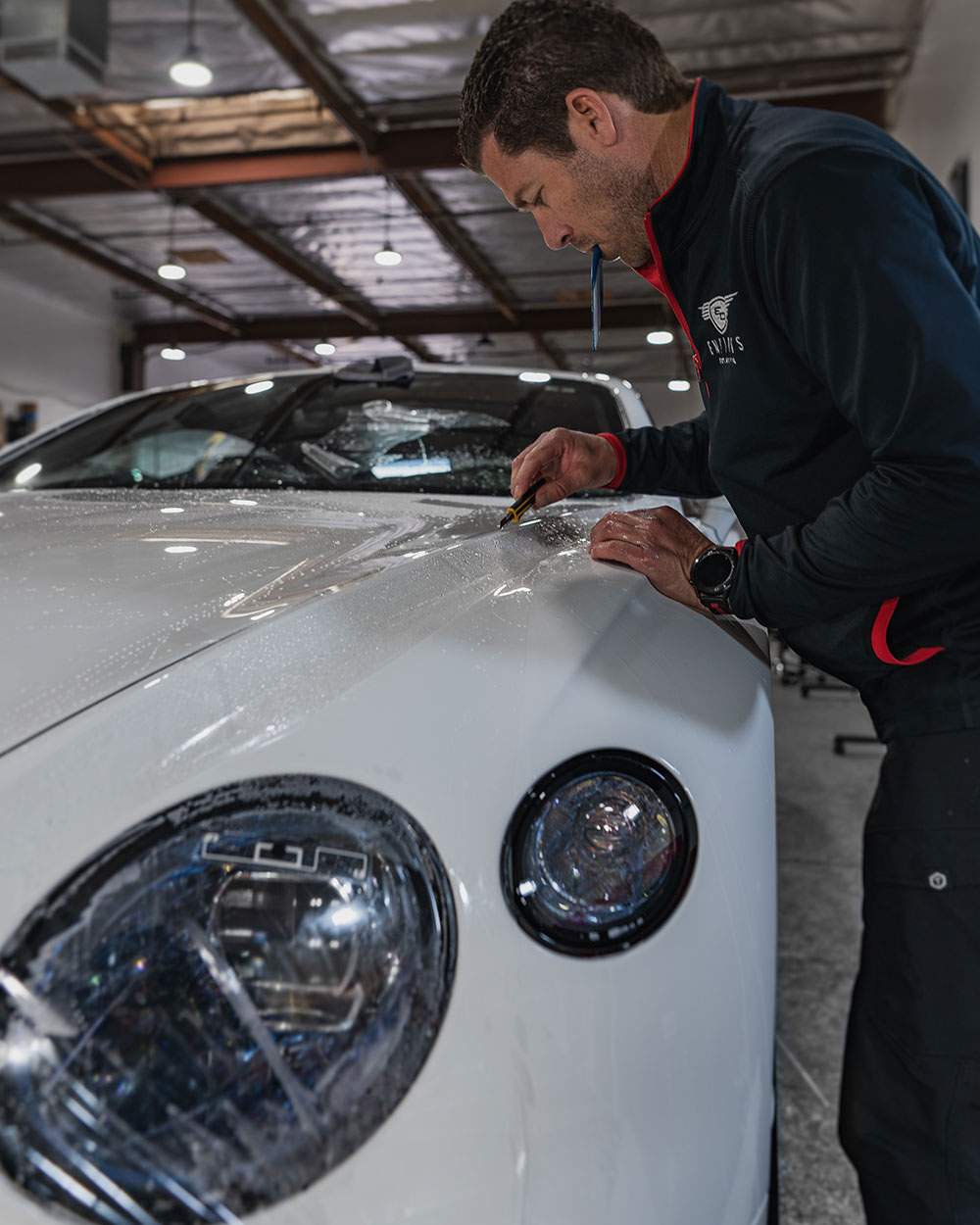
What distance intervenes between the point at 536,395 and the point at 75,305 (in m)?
13.9

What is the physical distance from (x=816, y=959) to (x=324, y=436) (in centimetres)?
162

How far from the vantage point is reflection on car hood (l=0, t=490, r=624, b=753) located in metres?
0.79

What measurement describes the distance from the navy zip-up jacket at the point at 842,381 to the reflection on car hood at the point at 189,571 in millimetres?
240

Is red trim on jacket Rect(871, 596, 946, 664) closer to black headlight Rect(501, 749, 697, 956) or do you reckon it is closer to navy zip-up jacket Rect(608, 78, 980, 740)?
navy zip-up jacket Rect(608, 78, 980, 740)

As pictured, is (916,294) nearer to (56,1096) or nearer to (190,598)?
(190,598)

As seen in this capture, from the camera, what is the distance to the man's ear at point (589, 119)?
1051mm

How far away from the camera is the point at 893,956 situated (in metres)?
1.12

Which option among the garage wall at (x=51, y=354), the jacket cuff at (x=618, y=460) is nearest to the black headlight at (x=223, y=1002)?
the jacket cuff at (x=618, y=460)

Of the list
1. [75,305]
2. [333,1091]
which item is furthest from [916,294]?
[75,305]

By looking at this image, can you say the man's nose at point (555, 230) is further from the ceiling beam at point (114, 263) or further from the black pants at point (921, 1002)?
the ceiling beam at point (114, 263)

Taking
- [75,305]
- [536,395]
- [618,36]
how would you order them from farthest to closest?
[75,305]
[536,395]
[618,36]

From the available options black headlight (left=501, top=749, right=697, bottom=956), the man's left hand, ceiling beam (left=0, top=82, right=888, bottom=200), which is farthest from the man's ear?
ceiling beam (left=0, top=82, right=888, bottom=200)

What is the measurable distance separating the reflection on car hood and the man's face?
13.2 inches

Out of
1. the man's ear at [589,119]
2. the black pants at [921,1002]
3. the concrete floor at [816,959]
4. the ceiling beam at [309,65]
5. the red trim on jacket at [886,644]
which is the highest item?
the ceiling beam at [309,65]
